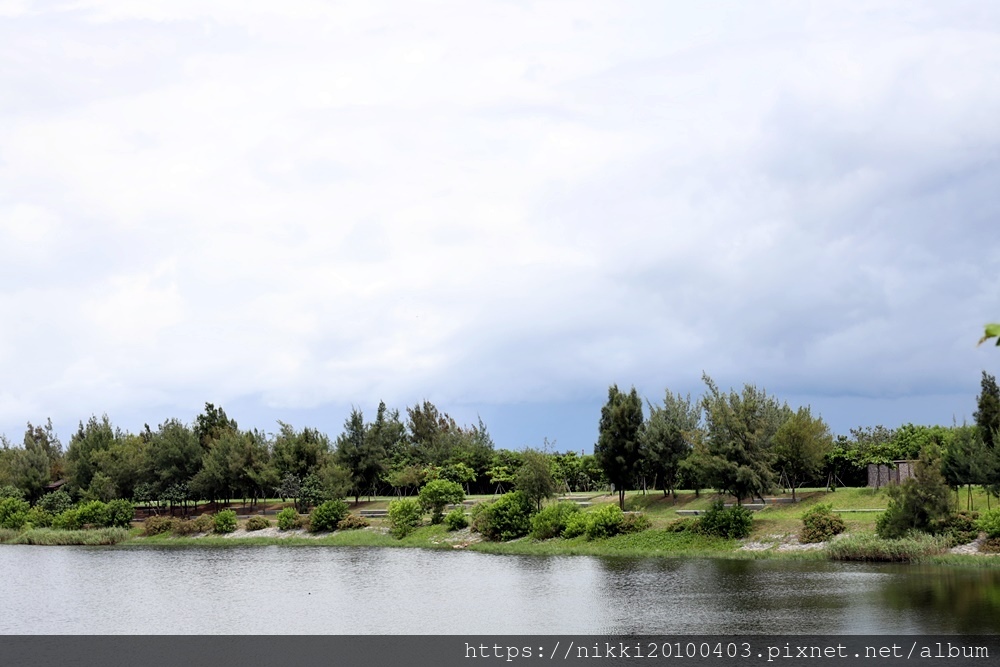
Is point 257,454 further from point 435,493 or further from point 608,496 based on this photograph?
point 608,496

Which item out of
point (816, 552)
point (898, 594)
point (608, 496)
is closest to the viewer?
point (898, 594)

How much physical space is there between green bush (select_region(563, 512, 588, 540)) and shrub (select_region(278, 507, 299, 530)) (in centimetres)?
2433

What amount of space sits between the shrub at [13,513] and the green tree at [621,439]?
175ft

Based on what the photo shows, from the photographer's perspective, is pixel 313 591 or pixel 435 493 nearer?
pixel 313 591

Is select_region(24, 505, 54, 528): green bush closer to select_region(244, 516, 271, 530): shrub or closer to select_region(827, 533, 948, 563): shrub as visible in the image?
select_region(244, 516, 271, 530): shrub

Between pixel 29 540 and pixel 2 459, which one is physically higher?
pixel 2 459

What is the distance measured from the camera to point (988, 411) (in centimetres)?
4984

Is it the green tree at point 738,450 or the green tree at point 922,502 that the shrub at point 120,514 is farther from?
the green tree at point 922,502

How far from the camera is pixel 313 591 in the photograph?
1591 inches

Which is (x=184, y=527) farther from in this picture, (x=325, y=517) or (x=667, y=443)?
(x=667, y=443)

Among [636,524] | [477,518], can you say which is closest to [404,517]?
[477,518]

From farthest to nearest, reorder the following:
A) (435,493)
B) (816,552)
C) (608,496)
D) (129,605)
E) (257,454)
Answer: (257,454) < (608,496) < (435,493) < (816,552) < (129,605)

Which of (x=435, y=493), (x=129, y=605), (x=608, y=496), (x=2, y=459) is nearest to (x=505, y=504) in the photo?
(x=435, y=493)

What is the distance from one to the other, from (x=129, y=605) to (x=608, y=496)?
38.8 meters
